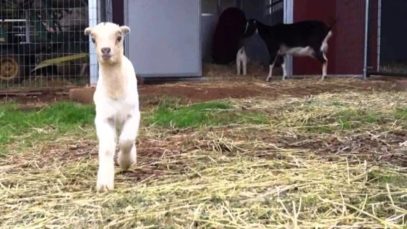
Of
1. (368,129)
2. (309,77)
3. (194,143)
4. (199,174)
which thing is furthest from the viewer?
(309,77)

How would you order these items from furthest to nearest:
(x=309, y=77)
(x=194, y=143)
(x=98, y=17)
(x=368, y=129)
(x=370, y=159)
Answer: (x=309, y=77), (x=98, y=17), (x=368, y=129), (x=194, y=143), (x=370, y=159)

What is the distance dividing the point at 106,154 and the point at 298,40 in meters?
6.67

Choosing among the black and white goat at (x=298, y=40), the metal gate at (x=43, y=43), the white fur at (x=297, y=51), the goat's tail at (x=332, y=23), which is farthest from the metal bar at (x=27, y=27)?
the goat's tail at (x=332, y=23)

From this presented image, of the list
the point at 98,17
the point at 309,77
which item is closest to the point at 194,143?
the point at 98,17

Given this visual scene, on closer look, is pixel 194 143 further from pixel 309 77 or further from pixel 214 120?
pixel 309 77

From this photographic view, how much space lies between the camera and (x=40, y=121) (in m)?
5.61

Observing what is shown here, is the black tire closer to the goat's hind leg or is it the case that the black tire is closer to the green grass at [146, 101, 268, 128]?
the green grass at [146, 101, 268, 128]

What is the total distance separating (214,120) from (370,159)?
5.82 ft

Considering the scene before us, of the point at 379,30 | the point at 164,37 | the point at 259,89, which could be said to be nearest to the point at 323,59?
the point at 379,30

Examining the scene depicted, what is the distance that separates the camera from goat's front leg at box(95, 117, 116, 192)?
3.16 m

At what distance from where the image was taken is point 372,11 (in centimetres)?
916

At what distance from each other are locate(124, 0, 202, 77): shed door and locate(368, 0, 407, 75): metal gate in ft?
7.77

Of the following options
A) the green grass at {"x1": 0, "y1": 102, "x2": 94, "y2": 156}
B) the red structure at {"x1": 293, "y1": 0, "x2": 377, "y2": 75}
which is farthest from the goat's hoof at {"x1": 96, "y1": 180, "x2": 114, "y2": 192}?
the red structure at {"x1": 293, "y1": 0, "x2": 377, "y2": 75}

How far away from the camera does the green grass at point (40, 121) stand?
195 inches
